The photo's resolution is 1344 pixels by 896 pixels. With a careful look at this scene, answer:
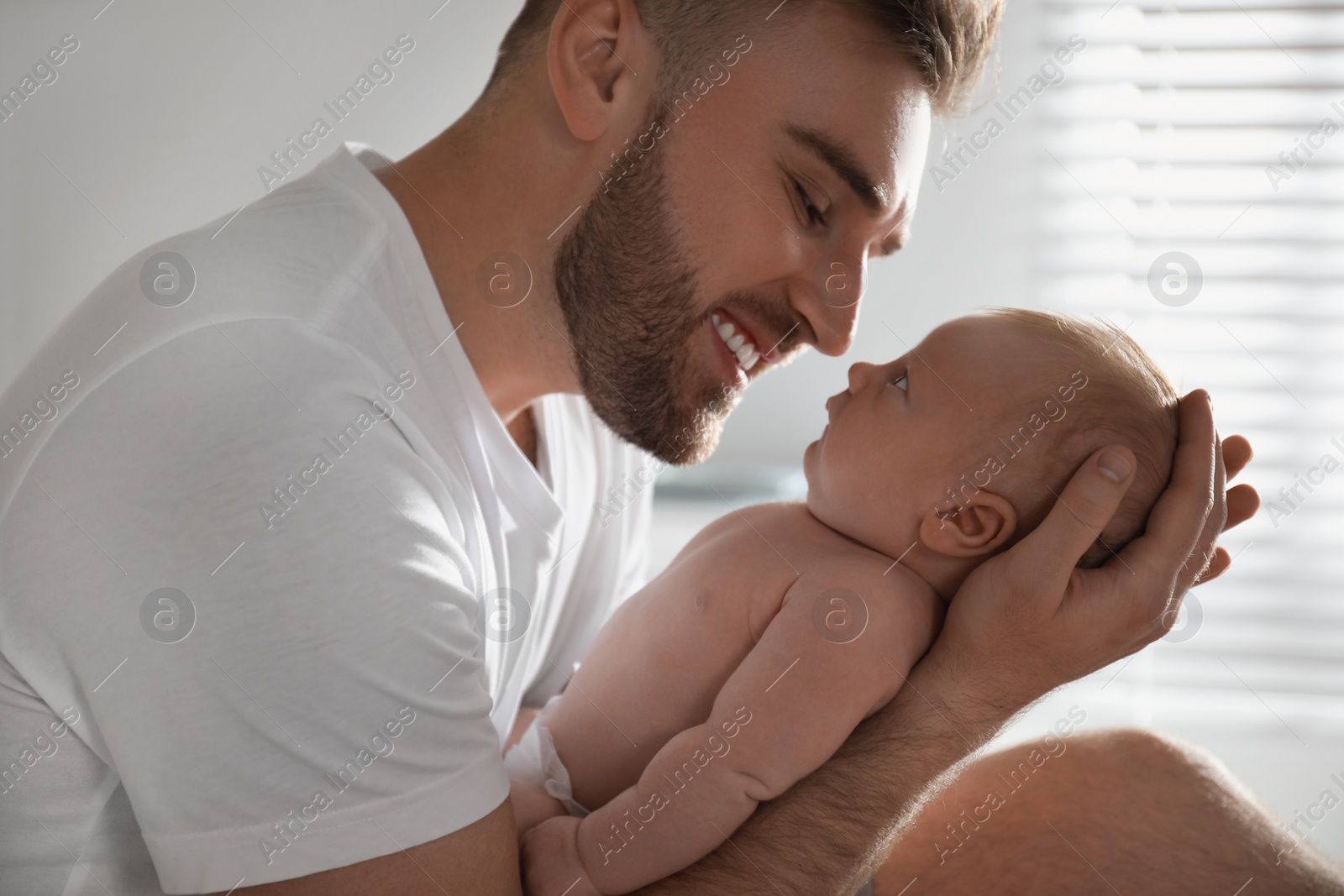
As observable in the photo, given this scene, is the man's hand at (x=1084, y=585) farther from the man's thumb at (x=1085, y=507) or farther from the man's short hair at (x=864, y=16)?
the man's short hair at (x=864, y=16)

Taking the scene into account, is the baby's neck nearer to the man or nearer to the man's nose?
the man

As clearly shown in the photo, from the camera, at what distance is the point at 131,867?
2.75ft

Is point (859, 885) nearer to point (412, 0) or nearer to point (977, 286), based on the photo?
point (977, 286)

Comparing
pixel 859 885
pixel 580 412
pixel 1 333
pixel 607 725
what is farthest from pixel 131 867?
pixel 1 333

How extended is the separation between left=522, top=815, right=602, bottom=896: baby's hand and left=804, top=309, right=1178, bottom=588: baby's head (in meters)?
0.41

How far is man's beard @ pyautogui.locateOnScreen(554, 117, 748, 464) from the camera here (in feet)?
3.57

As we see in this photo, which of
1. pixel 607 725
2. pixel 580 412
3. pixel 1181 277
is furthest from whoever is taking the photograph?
pixel 1181 277

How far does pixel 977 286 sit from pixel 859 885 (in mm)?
1346

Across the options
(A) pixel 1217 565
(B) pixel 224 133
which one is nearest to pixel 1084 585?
(A) pixel 1217 565

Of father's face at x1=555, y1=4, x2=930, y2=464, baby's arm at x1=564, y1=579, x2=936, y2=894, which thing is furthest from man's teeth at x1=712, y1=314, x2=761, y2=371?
baby's arm at x1=564, y1=579, x2=936, y2=894

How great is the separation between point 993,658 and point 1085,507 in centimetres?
17

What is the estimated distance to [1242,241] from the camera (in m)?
1.87

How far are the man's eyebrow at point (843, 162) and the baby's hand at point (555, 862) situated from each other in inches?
27.6

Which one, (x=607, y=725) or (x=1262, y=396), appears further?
(x=1262, y=396)
